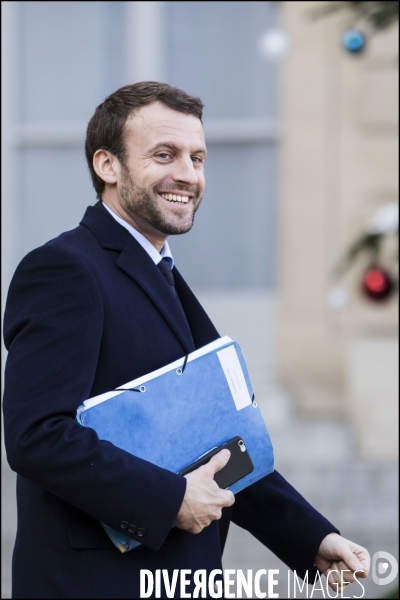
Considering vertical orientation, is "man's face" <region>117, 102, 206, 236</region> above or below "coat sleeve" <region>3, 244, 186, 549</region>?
above

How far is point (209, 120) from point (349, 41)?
106 inches

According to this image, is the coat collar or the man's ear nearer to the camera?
the coat collar

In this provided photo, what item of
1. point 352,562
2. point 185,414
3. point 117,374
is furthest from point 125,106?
point 352,562

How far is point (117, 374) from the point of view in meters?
2.11

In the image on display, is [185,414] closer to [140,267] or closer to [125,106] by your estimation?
[140,267]

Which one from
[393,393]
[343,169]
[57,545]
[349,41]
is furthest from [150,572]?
[343,169]

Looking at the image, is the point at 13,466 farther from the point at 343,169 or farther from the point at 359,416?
the point at 343,169

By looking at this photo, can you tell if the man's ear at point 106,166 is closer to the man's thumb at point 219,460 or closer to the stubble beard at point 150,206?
the stubble beard at point 150,206

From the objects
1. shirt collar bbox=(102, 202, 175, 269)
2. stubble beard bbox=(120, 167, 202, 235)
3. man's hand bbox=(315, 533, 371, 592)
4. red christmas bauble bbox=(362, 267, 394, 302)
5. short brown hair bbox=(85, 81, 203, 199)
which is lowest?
man's hand bbox=(315, 533, 371, 592)

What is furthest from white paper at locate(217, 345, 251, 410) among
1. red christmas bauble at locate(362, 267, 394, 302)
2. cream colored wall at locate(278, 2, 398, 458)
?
cream colored wall at locate(278, 2, 398, 458)

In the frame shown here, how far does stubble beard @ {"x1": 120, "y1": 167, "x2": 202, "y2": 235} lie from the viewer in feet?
7.56

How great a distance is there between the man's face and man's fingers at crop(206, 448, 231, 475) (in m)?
0.59

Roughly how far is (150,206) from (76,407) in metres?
0.61

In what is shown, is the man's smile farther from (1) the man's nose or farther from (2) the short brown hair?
(2) the short brown hair
